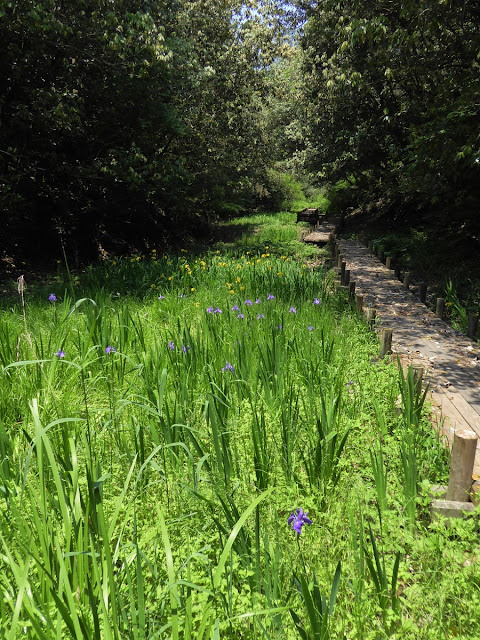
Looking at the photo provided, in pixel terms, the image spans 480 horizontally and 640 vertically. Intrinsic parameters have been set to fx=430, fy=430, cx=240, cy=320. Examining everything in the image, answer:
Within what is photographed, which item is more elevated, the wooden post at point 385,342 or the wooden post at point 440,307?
the wooden post at point 385,342

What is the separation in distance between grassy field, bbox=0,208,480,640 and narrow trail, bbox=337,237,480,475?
0.59m

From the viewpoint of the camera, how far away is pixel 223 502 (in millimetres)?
1654

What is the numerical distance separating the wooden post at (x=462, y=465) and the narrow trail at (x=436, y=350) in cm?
63

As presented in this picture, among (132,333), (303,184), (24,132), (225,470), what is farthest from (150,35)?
(303,184)

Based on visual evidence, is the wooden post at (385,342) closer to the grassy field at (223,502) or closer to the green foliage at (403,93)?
the grassy field at (223,502)

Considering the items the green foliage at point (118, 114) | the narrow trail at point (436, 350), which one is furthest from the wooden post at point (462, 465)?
the green foliage at point (118, 114)

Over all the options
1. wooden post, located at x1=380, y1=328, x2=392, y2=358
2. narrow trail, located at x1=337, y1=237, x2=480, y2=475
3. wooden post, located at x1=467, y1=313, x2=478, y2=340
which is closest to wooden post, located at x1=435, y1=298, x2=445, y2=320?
narrow trail, located at x1=337, y1=237, x2=480, y2=475

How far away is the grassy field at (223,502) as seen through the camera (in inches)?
56.0

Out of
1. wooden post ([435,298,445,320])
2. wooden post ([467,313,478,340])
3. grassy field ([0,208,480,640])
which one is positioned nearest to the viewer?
grassy field ([0,208,480,640])

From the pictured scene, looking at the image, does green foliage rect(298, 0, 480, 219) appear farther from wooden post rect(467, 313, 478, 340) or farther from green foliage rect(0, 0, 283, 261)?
wooden post rect(467, 313, 478, 340)

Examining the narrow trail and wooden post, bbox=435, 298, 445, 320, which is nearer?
the narrow trail

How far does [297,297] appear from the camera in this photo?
5.68 metres

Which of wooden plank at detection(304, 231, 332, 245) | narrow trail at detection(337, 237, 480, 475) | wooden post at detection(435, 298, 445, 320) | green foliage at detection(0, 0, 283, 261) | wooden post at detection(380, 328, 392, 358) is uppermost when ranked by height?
green foliage at detection(0, 0, 283, 261)

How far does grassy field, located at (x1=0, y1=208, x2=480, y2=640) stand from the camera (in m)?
1.42
